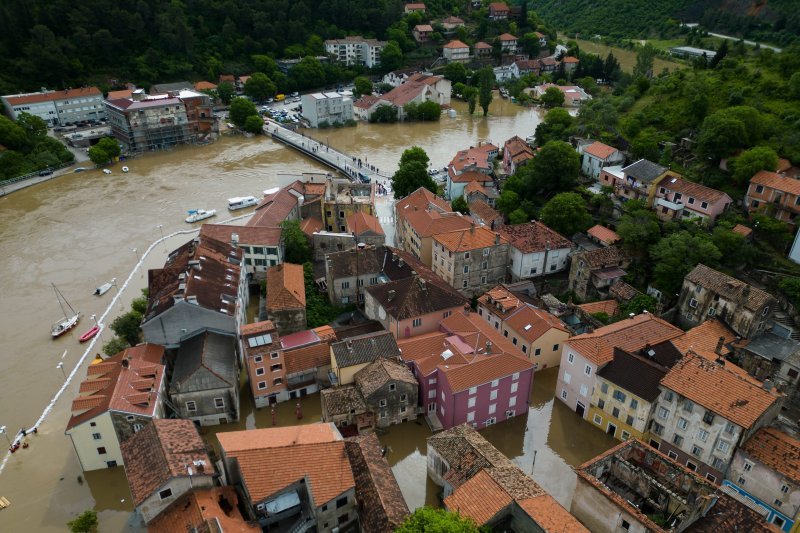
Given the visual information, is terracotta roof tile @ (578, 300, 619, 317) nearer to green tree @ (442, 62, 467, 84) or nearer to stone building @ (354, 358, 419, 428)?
stone building @ (354, 358, 419, 428)

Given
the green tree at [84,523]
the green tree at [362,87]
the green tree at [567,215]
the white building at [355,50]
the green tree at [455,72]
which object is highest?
the white building at [355,50]

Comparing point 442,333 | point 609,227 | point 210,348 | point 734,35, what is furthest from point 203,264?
point 734,35

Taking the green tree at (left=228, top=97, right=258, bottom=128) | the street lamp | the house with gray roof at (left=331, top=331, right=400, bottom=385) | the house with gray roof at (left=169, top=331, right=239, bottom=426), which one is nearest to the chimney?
the house with gray roof at (left=331, top=331, right=400, bottom=385)

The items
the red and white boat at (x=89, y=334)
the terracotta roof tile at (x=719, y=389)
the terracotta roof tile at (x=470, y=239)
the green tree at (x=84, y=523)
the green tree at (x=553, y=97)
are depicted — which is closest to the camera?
the green tree at (x=84, y=523)

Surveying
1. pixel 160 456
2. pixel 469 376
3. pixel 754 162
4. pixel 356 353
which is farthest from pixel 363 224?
pixel 754 162

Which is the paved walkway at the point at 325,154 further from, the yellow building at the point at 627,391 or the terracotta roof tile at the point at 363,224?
the yellow building at the point at 627,391

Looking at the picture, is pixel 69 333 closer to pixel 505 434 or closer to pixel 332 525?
pixel 332 525

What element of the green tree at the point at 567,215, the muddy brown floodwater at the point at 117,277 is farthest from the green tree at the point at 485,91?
the green tree at the point at 567,215

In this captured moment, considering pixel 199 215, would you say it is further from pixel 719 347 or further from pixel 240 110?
pixel 719 347
